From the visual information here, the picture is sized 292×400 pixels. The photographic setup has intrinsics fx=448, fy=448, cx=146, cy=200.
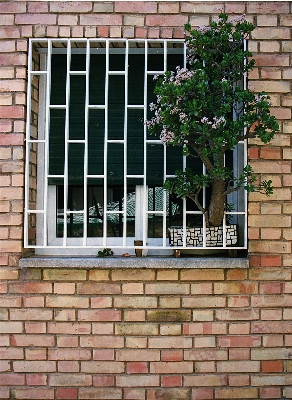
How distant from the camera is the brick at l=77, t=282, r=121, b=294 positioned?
11.1 ft

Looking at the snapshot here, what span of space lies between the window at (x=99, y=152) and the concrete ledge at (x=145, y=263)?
0.65 feet

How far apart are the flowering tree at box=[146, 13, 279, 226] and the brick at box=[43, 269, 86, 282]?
963 mm

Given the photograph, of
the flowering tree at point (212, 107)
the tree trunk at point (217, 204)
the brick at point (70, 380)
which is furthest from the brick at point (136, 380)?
the flowering tree at point (212, 107)

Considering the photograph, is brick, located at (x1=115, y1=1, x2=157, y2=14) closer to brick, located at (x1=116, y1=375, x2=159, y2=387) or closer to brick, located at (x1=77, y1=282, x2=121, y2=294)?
brick, located at (x1=77, y1=282, x2=121, y2=294)

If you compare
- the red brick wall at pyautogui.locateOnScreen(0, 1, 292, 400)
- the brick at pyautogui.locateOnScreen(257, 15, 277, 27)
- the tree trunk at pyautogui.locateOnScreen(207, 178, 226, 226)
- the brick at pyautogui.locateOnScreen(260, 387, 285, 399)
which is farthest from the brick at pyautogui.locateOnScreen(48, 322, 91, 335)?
the brick at pyautogui.locateOnScreen(257, 15, 277, 27)

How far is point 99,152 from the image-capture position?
11.8 ft

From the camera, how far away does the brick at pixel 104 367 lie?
11.1 ft

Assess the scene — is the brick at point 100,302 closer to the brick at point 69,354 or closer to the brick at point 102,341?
the brick at point 102,341

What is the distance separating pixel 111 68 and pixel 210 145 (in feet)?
3.87

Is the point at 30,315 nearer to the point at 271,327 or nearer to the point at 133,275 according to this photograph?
the point at 133,275

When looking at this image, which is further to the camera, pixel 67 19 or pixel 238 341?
pixel 67 19

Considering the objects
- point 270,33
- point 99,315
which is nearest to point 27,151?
point 99,315

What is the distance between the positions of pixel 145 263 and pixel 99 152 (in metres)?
0.97

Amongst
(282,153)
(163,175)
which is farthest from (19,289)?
(282,153)
